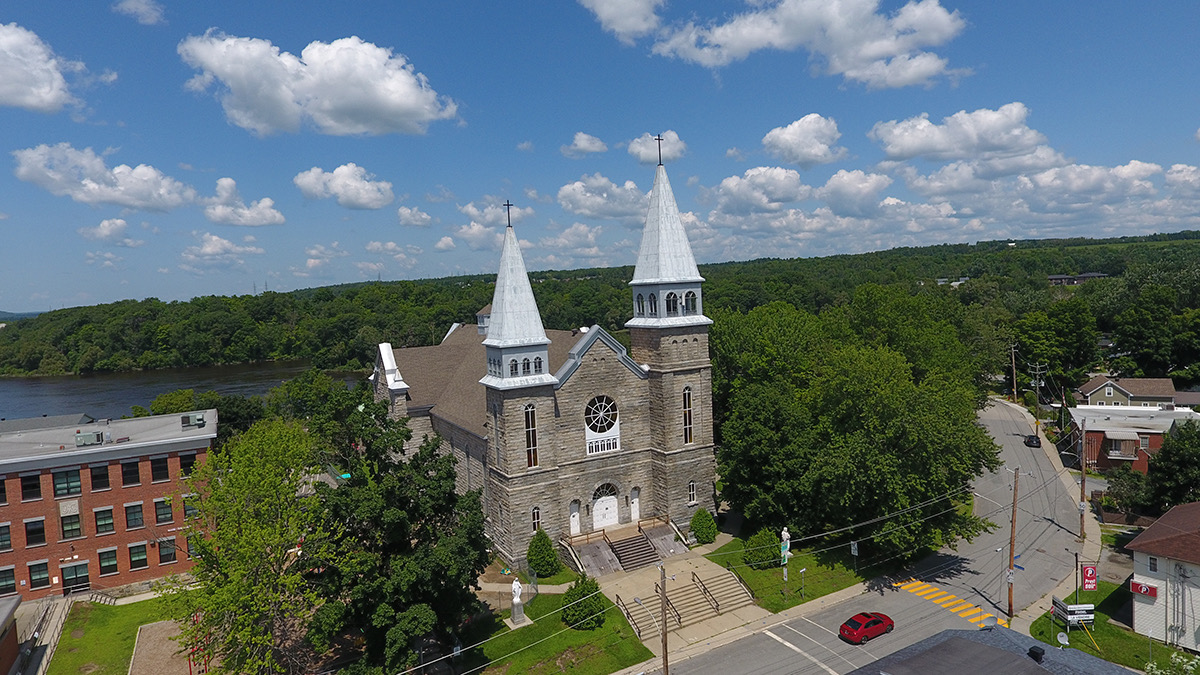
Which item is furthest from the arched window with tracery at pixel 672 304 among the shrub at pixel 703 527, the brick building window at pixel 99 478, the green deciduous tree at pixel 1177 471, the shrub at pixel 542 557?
the brick building window at pixel 99 478

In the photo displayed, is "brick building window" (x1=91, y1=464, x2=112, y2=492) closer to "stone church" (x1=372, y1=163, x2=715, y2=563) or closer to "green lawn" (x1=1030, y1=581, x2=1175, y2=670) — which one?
"stone church" (x1=372, y1=163, x2=715, y2=563)

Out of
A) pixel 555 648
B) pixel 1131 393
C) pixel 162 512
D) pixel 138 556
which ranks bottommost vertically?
pixel 555 648

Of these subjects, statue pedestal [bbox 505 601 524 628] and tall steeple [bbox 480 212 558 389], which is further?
tall steeple [bbox 480 212 558 389]

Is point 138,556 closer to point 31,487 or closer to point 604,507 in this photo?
point 31,487

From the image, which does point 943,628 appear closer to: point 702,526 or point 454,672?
point 702,526

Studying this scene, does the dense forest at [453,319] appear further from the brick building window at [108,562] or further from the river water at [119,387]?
the brick building window at [108,562]

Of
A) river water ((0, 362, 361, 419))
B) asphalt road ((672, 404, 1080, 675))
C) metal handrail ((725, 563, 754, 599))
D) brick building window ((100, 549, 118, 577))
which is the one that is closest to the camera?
asphalt road ((672, 404, 1080, 675))

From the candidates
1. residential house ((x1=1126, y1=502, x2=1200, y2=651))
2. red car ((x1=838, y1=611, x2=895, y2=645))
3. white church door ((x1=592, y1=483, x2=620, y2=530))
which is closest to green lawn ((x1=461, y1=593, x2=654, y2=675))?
white church door ((x1=592, y1=483, x2=620, y2=530))

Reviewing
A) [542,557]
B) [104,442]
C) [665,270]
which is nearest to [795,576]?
[542,557]
